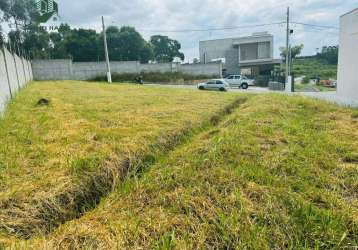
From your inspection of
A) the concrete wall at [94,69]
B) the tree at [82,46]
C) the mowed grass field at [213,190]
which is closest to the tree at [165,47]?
the tree at [82,46]

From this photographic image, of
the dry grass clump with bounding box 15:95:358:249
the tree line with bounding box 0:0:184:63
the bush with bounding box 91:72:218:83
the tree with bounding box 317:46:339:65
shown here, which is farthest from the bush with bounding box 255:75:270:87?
the dry grass clump with bounding box 15:95:358:249

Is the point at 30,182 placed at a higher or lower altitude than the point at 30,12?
lower

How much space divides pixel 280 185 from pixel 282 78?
2616cm

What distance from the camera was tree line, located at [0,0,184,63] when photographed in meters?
27.8

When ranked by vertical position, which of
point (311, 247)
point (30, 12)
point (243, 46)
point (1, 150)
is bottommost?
point (311, 247)

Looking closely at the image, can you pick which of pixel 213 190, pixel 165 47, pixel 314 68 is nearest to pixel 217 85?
pixel 213 190

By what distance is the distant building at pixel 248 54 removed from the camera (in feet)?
123

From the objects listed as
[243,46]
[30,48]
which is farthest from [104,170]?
[243,46]

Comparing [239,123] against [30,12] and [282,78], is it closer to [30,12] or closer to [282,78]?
[282,78]

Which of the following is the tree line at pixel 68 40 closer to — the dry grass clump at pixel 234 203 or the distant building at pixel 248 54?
the distant building at pixel 248 54

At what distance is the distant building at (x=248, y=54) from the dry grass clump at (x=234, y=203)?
115ft

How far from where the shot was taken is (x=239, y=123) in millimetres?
5852

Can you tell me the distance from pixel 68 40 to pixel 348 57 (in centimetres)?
3535

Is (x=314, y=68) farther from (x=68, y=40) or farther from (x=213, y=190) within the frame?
(x=213, y=190)
